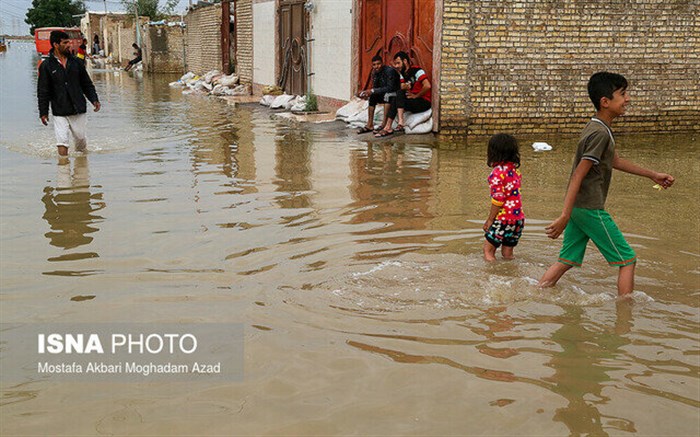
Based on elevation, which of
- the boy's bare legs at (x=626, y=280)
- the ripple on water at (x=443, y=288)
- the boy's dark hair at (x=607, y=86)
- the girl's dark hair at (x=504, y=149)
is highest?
the boy's dark hair at (x=607, y=86)

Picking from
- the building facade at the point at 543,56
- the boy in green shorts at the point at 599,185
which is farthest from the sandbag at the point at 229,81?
the boy in green shorts at the point at 599,185

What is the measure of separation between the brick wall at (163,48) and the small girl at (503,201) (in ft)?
121

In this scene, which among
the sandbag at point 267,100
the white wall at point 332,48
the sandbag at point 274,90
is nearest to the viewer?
the white wall at point 332,48

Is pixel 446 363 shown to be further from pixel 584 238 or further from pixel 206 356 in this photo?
pixel 584 238

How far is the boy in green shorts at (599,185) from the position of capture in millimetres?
4496

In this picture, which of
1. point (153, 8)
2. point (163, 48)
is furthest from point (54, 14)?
point (163, 48)

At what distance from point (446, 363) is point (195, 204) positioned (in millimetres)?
4322

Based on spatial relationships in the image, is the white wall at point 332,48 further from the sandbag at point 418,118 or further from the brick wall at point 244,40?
the brick wall at point 244,40

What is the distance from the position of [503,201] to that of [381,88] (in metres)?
7.57

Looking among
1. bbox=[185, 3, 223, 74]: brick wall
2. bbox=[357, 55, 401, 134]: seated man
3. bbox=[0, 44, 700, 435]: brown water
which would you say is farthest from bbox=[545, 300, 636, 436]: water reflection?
bbox=[185, 3, 223, 74]: brick wall

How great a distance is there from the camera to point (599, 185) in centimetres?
461

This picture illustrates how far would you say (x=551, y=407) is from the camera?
133 inches

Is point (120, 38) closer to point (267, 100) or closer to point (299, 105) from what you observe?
point (267, 100)

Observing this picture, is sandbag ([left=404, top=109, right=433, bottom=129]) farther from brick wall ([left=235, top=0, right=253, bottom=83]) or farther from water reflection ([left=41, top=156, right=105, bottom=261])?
brick wall ([left=235, top=0, right=253, bottom=83])
